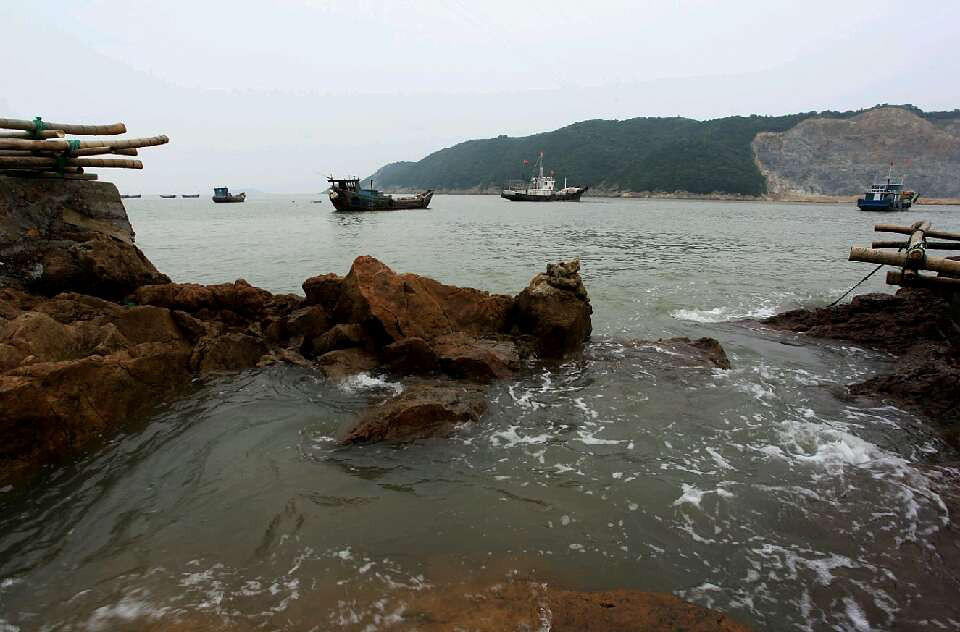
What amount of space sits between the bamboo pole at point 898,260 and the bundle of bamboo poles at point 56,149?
1382 cm

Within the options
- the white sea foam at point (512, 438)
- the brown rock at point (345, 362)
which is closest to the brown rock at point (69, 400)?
the brown rock at point (345, 362)

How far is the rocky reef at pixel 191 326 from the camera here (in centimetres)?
577

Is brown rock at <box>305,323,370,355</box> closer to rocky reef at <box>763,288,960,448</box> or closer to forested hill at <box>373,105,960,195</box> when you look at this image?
rocky reef at <box>763,288,960,448</box>

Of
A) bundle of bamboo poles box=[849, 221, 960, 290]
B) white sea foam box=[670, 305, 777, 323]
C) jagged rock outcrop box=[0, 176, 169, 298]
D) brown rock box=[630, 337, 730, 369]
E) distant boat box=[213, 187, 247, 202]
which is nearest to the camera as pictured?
bundle of bamboo poles box=[849, 221, 960, 290]

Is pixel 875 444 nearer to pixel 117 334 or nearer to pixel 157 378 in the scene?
pixel 157 378

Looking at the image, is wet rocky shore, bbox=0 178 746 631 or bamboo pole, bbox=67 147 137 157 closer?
wet rocky shore, bbox=0 178 746 631

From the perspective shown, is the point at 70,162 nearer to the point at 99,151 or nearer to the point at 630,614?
the point at 99,151

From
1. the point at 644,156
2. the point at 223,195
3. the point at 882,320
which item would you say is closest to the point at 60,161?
the point at 882,320

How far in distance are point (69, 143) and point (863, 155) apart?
149127 mm

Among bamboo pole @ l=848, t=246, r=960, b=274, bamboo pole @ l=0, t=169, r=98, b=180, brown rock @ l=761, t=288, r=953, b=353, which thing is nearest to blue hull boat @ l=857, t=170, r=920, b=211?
brown rock @ l=761, t=288, r=953, b=353

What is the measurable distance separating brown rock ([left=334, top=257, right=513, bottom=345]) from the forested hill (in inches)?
4964

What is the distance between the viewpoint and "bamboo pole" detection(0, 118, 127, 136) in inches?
318

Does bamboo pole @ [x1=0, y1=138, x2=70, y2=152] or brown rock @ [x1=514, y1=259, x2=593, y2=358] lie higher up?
bamboo pole @ [x1=0, y1=138, x2=70, y2=152]

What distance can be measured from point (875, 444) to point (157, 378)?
9545 millimetres
